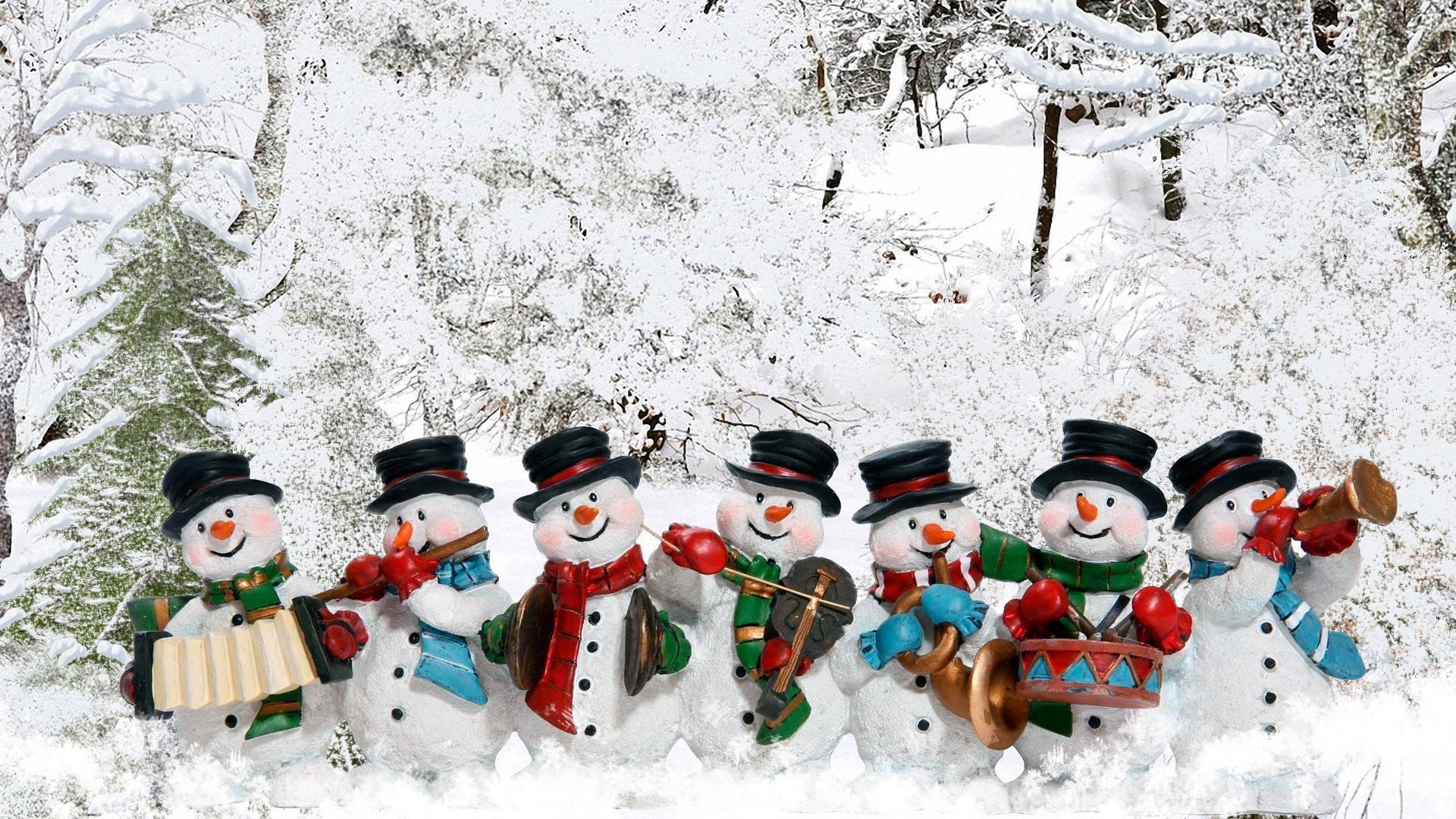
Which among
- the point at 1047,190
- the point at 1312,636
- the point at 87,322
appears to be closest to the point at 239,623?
the point at 87,322

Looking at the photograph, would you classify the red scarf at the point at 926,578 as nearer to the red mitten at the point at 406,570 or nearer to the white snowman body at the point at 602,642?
the white snowman body at the point at 602,642

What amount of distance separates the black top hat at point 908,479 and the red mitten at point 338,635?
0.93m

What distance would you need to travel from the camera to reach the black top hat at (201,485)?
7.88ft

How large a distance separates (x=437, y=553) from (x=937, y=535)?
91cm

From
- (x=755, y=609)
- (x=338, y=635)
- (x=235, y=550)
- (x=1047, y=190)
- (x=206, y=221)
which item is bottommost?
(x=1047, y=190)

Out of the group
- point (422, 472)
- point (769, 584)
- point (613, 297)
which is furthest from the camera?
point (613, 297)

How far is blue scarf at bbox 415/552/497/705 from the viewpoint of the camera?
2342 millimetres

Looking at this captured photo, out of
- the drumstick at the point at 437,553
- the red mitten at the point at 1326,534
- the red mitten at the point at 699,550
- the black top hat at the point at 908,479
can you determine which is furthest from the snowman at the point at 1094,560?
the drumstick at the point at 437,553

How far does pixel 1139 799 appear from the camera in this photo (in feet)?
7.91

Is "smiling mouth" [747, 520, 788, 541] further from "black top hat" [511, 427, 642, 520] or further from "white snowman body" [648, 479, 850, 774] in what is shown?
"black top hat" [511, 427, 642, 520]

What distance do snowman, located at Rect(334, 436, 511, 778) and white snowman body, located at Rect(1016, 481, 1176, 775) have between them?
3.37ft

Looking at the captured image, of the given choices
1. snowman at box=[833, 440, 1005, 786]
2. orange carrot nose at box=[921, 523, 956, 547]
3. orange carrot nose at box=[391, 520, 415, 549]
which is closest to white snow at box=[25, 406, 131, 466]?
orange carrot nose at box=[391, 520, 415, 549]

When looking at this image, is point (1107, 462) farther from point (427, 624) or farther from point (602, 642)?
point (427, 624)

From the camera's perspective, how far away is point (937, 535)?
2371 mm
